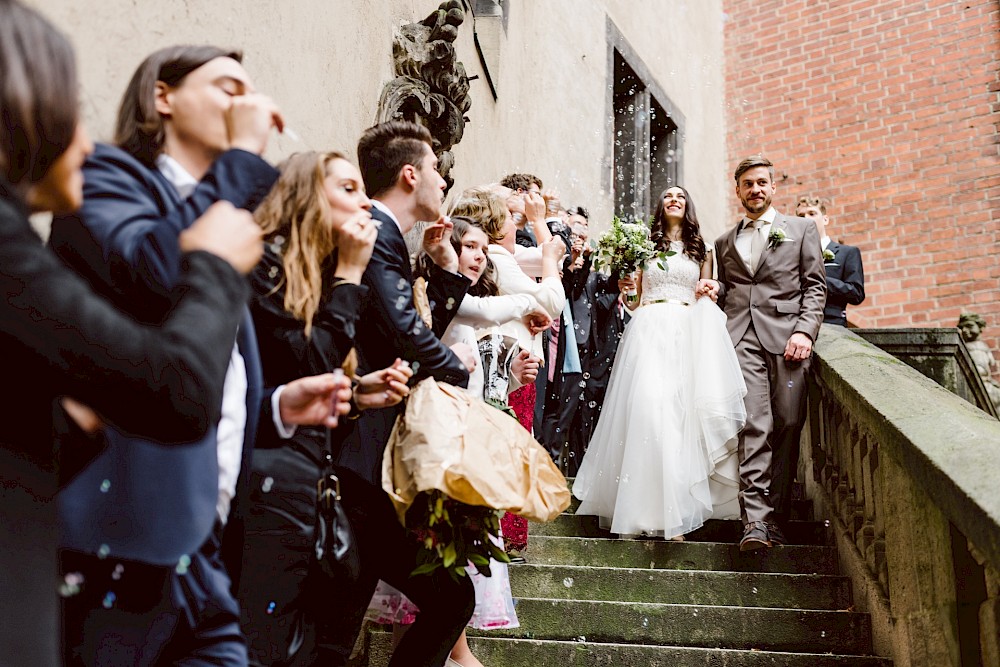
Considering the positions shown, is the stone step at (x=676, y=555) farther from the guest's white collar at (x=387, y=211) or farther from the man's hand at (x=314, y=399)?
the man's hand at (x=314, y=399)

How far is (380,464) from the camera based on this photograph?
272 centimetres

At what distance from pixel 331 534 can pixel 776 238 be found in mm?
4013

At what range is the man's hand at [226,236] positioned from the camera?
4.72 ft

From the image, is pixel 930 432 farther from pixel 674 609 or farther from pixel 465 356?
pixel 465 356

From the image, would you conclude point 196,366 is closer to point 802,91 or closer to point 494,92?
point 494,92

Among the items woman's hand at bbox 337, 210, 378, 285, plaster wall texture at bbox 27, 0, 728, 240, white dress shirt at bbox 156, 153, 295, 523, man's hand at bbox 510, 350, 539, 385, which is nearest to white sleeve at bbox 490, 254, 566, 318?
man's hand at bbox 510, 350, 539, 385

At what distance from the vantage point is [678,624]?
172 inches

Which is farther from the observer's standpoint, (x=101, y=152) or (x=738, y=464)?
(x=738, y=464)

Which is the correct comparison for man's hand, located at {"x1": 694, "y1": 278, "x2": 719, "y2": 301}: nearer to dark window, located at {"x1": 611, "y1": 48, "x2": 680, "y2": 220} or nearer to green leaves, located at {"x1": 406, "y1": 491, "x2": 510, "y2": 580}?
green leaves, located at {"x1": 406, "y1": 491, "x2": 510, "y2": 580}

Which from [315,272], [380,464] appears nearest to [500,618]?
[380,464]

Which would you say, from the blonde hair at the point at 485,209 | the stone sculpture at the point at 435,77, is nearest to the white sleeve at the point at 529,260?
the stone sculpture at the point at 435,77

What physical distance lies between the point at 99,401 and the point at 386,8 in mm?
4220

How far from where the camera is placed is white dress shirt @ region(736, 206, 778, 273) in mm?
5746

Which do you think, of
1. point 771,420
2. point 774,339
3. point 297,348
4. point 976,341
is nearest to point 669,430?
point 771,420
